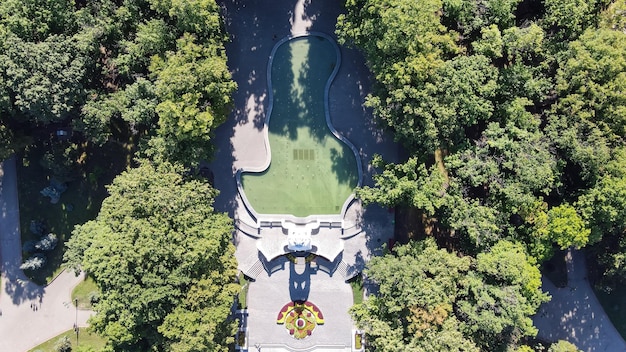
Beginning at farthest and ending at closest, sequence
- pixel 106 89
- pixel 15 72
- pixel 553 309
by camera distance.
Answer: pixel 553 309 < pixel 106 89 < pixel 15 72

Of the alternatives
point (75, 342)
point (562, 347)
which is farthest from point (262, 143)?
point (562, 347)

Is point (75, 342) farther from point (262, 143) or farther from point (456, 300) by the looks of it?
point (456, 300)

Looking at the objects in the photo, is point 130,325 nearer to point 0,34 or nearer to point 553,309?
point 0,34

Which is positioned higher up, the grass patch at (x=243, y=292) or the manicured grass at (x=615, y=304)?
the grass patch at (x=243, y=292)

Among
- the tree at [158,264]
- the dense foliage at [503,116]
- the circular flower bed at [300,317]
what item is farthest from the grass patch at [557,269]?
the tree at [158,264]

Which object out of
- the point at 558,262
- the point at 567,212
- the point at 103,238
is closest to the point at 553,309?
the point at 558,262

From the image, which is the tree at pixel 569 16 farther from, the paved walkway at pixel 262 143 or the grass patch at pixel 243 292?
the grass patch at pixel 243 292
